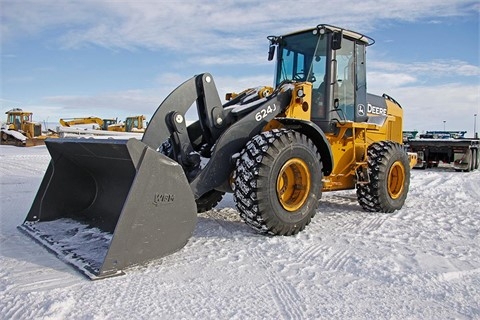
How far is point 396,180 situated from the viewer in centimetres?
678

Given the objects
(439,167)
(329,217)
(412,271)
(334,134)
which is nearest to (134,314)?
(412,271)

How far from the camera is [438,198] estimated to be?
779cm

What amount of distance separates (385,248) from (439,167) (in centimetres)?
1395

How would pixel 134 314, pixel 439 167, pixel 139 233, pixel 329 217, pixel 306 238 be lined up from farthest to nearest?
pixel 439 167 < pixel 329 217 < pixel 306 238 < pixel 139 233 < pixel 134 314

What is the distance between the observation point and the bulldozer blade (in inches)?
133

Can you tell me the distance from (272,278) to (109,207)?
227 cm

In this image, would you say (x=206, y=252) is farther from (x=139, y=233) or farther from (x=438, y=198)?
(x=438, y=198)

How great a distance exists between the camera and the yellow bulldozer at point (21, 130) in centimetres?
2757

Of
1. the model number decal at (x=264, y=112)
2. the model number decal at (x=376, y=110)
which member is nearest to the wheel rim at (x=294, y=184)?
the model number decal at (x=264, y=112)

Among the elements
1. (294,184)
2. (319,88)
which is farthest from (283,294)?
(319,88)

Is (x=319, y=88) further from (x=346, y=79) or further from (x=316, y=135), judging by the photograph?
(x=316, y=135)

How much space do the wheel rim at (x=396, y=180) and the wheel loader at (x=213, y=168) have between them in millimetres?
328

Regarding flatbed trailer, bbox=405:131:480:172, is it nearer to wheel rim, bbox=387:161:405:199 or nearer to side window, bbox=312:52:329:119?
wheel rim, bbox=387:161:405:199

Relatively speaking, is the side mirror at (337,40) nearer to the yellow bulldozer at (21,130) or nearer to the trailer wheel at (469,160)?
the trailer wheel at (469,160)
